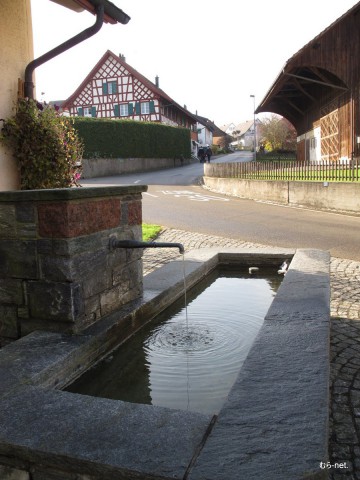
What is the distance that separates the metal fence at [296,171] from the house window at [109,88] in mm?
31625

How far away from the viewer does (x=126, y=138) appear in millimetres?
39750

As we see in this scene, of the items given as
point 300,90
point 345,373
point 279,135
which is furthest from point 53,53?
point 279,135

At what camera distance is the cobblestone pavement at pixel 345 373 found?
262 centimetres

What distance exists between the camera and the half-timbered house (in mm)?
52781

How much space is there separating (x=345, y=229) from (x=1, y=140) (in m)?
9.04

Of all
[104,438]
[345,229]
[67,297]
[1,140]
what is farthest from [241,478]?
[345,229]

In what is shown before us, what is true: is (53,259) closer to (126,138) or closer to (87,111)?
(126,138)

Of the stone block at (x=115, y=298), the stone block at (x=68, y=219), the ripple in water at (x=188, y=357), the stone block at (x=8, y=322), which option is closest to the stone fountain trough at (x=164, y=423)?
the ripple in water at (x=188, y=357)

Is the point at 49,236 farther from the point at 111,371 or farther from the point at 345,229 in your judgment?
the point at 345,229

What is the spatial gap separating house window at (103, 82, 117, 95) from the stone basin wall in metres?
52.2

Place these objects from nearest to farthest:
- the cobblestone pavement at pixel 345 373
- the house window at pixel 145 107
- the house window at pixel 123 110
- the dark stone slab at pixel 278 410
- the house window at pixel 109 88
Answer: the dark stone slab at pixel 278 410
the cobblestone pavement at pixel 345 373
the house window at pixel 109 88
the house window at pixel 145 107
the house window at pixel 123 110

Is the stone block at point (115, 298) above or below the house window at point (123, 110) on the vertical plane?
below

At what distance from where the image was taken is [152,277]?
534 cm

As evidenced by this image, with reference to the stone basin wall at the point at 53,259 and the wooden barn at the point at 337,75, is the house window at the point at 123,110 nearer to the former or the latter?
the wooden barn at the point at 337,75
